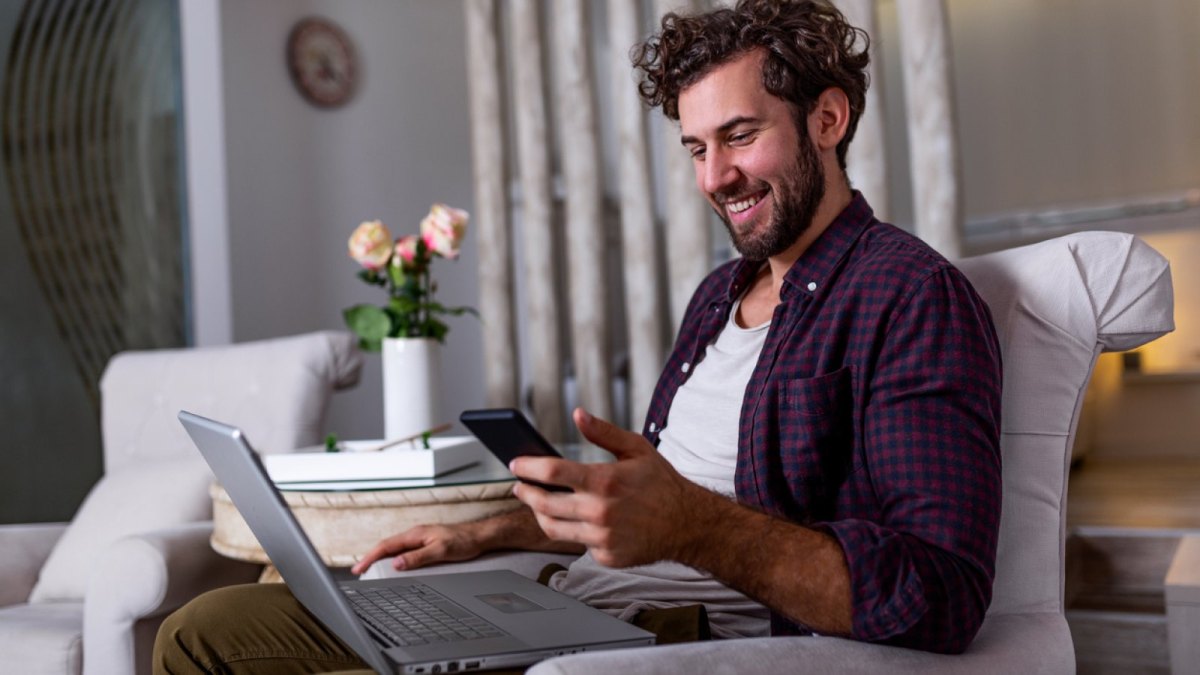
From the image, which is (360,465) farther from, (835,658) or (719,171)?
(835,658)

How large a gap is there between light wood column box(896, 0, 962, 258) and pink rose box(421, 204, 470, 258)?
1.18 metres

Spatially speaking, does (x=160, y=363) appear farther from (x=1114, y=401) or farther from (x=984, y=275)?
(x=1114, y=401)

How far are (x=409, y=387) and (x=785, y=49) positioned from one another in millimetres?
1172

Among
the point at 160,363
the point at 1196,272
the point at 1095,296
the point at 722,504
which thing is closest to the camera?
the point at 722,504

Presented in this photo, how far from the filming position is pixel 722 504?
3.39 ft

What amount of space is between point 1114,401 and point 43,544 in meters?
5.07

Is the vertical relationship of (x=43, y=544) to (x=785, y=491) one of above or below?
→ below

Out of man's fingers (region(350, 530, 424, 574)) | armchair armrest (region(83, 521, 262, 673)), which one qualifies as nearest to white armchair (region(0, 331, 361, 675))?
armchair armrest (region(83, 521, 262, 673))

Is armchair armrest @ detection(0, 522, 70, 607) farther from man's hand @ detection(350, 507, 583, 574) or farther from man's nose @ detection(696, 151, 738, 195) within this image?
man's nose @ detection(696, 151, 738, 195)

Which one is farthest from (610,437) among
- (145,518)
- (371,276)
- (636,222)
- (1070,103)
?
(1070,103)

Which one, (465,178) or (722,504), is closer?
(722,504)

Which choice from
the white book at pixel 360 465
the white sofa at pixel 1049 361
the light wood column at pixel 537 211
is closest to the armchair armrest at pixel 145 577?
the white book at pixel 360 465

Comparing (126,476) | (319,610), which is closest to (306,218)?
(126,476)

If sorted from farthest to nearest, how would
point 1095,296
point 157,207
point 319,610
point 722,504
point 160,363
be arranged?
1. point 157,207
2. point 160,363
3. point 1095,296
4. point 319,610
5. point 722,504
